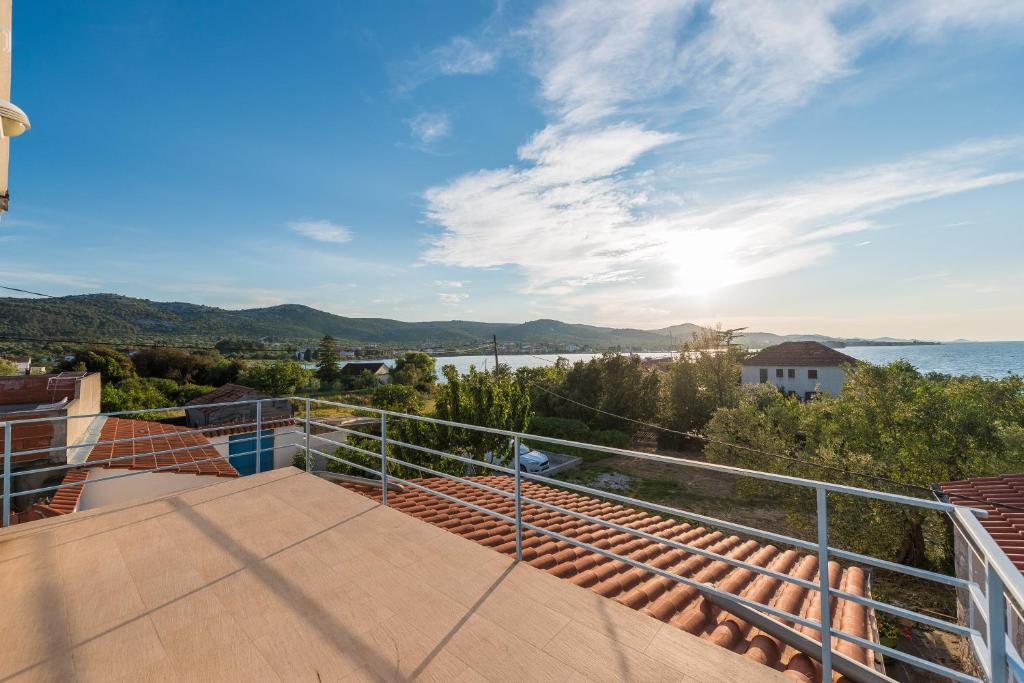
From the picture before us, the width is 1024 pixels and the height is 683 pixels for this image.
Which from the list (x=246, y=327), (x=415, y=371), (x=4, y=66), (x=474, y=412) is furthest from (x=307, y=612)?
(x=246, y=327)

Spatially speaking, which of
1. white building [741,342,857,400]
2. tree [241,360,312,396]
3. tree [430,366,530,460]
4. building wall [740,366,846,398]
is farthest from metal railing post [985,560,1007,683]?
tree [241,360,312,396]

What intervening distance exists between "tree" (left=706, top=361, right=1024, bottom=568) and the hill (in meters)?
16.0

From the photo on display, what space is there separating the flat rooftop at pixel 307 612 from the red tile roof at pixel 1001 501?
4902 mm

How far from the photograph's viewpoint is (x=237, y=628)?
2318 mm

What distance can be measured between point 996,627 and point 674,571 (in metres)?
2.61

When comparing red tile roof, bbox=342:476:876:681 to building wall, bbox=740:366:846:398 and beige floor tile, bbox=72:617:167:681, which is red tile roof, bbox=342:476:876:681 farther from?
building wall, bbox=740:366:846:398

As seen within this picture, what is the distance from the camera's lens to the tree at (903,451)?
10141 millimetres

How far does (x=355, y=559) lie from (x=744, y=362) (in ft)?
158

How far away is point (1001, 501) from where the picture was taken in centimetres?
583

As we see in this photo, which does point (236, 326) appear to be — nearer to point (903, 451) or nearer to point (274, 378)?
point (274, 378)

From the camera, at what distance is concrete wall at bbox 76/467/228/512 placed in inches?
263

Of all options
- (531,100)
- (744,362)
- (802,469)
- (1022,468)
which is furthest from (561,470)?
(744,362)

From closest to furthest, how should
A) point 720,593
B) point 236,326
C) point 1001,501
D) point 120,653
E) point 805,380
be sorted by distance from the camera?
point 120,653 → point 720,593 → point 1001,501 → point 805,380 → point 236,326

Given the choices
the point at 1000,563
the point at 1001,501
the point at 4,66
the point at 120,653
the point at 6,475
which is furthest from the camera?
the point at 1001,501
